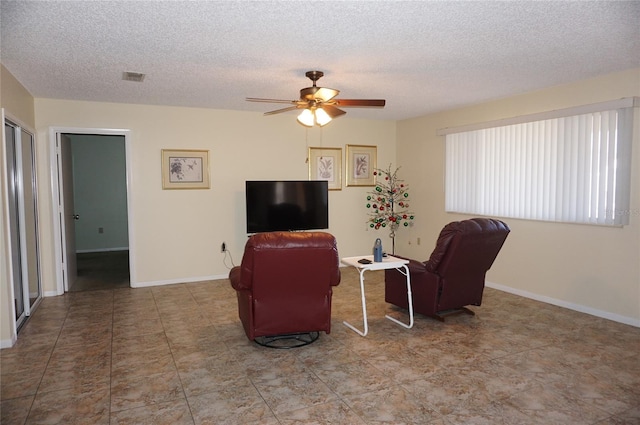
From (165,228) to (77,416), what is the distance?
3644 millimetres

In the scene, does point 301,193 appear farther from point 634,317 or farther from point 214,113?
point 634,317

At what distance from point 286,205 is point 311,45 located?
3.21 m

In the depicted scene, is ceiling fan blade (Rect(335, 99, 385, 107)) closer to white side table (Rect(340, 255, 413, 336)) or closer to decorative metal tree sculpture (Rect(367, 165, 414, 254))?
white side table (Rect(340, 255, 413, 336))

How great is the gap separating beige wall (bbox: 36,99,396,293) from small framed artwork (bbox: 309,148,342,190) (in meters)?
0.11

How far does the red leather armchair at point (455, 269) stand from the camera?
399 cm

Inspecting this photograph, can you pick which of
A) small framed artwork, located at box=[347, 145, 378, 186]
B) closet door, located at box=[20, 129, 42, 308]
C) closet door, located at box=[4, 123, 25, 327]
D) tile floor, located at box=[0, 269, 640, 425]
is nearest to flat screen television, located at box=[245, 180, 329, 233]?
small framed artwork, located at box=[347, 145, 378, 186]

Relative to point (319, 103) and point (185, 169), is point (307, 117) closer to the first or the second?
point (319, 103)

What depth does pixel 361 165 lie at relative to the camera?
7312mm

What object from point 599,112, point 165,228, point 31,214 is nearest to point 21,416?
point 31,214

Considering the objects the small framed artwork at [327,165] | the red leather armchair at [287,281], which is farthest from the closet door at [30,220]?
the small framed artwork at [327,165]

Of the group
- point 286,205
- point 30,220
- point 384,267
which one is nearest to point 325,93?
point 384,267

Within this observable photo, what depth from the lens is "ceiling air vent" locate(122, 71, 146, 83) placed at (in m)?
4.22

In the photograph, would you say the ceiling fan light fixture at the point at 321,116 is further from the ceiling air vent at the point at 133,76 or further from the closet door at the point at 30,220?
the closet door at the point at 30,220

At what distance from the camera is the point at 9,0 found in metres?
2.52
